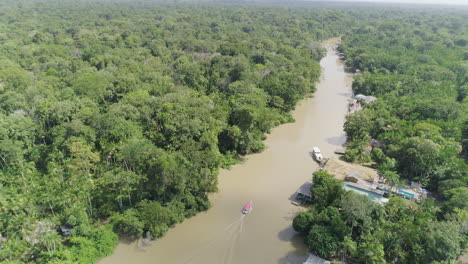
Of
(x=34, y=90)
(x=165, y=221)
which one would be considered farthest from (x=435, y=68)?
(x=34, y=90)

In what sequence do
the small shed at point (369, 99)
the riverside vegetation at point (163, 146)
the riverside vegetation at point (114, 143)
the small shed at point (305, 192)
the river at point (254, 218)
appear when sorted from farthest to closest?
the small shed at point (369, 99)
the small shed at point (305, 192)
the river at point (254, 218)
the riverside vegetation at point (114, 143)
the riverside vegetation at point (163, 146)

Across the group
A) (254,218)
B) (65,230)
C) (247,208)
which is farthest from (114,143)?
(254,218)

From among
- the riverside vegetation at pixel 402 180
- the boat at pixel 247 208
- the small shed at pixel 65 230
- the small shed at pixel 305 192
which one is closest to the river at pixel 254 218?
the boat at pixel 247 208

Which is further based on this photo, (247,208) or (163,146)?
(163,146)

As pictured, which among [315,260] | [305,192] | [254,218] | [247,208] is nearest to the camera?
[315,260]

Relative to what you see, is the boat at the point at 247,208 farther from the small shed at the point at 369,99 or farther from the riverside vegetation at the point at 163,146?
the small shed at the point at 369,99

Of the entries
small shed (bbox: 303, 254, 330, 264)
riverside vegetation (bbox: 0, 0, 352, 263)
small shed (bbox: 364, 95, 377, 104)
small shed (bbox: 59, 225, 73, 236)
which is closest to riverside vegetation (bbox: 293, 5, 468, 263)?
small shed (bbox: 303, 254, 330, 264)

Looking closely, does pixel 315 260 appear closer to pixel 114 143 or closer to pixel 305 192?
pixel 305 192
